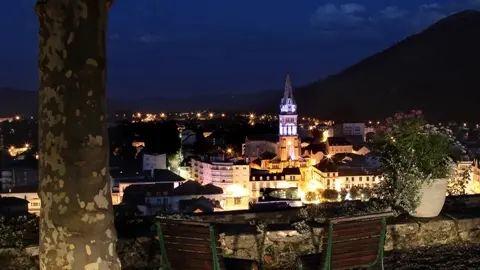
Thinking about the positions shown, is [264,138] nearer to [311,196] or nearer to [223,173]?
[223,173]

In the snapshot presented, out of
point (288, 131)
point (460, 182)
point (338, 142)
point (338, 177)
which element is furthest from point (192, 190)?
point (338, 142)

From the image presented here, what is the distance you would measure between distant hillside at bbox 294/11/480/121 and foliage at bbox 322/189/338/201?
22.9m

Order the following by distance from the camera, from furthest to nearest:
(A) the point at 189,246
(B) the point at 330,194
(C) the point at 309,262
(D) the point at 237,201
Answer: (B) the point at 330,194, (D) the point at 237,201, (C) the point at 309,262, (A) the point at 189,246

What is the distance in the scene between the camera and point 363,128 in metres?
80.8

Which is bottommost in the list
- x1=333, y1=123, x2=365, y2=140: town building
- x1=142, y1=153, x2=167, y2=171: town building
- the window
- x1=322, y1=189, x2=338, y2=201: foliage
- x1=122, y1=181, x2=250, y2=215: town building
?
the window

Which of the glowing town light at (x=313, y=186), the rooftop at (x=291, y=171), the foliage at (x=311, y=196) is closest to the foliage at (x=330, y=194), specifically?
the foliage at (x=311, y=196)

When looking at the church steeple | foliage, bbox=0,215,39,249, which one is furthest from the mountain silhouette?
foliage, bbox=0,215,39,249

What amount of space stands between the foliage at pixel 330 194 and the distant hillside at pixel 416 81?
22869mm

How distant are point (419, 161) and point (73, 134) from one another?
3950mm

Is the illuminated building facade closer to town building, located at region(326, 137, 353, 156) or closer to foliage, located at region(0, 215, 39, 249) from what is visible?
town building, located at region(326, 137, 353, 156)

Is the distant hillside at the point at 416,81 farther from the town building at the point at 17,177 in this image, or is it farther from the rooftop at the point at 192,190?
the town building at the point at 17,177

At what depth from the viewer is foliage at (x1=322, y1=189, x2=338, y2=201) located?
4423 cm

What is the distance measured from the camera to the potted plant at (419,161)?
17.7ft

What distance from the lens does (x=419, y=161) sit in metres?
5.41
